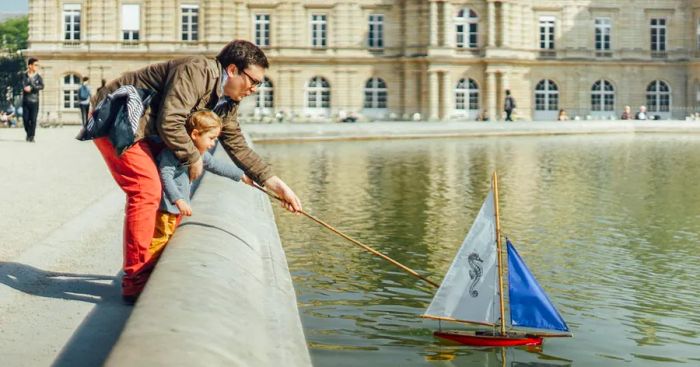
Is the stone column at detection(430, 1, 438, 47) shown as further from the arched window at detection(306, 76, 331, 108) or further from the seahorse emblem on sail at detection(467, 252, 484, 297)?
the seahorse emblem on sail at detection(467, 252, 484, 297)

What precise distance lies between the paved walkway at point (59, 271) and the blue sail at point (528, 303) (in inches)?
105

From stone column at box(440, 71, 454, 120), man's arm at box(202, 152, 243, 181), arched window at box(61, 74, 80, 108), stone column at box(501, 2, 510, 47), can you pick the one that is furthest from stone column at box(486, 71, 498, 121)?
man's arm at box(202, 152, 243, 181)

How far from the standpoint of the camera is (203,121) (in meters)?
7.09

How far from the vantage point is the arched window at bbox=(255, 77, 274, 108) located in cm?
5922

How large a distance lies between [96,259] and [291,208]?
1.94 metres

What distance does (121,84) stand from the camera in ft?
23.5

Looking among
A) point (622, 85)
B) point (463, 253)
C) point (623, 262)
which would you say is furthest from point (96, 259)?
point (622, 85)

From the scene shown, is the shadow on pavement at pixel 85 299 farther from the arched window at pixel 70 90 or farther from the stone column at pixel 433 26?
the arched window at pixel 70 90

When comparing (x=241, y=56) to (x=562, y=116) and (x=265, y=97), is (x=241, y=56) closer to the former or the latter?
(x=562, y=116)

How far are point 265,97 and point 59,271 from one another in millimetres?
51721

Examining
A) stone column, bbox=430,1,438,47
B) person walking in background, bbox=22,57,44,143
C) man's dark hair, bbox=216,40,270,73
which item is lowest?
man's dark hair, bbox=216,40,270,73

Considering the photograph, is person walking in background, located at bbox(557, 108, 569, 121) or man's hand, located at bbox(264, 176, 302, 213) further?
person walking in background, located at bbox(557, 108, 569, 121)

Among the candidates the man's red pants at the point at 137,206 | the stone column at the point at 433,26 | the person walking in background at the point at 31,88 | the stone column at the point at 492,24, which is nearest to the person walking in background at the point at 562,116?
the stone column at the point at 492,24

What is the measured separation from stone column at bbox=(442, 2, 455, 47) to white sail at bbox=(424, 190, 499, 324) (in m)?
50.9
